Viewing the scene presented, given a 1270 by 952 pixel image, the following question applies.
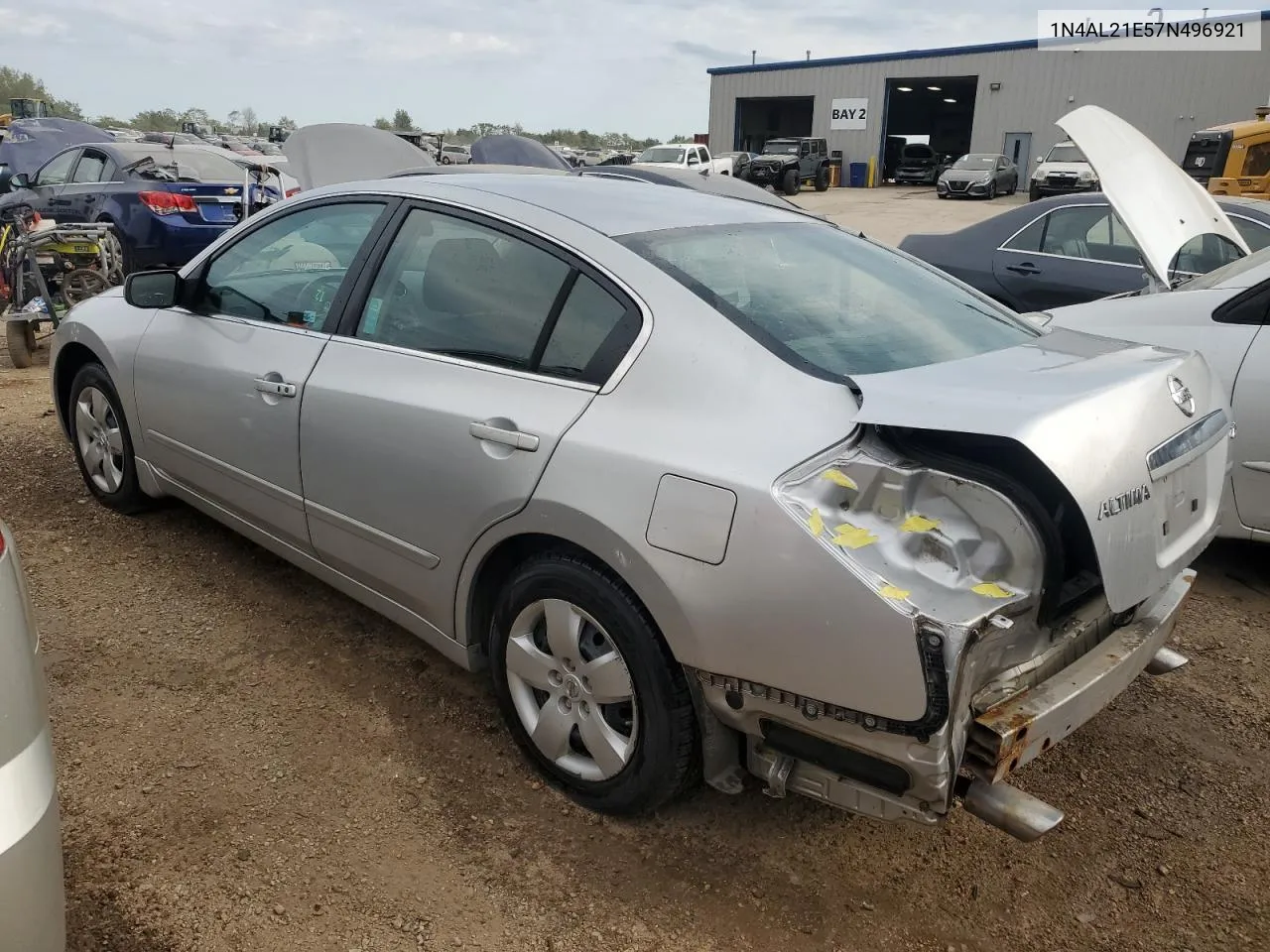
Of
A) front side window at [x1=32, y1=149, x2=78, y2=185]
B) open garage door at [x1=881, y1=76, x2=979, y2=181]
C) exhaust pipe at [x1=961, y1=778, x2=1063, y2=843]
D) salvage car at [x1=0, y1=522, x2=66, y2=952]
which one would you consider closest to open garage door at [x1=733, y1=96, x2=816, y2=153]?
open garage door at [x1=881, y1=76, x2=979, y2=181]

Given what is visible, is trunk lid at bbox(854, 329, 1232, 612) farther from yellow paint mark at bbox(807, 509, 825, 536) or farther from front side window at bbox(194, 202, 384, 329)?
front side window at bbox(194, 202, 384, 329)

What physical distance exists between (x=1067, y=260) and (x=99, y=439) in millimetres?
5677

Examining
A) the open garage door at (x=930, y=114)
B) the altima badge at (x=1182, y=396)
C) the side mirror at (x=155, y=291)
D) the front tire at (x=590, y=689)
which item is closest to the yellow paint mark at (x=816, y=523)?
the front tire at (x=590, y=689)

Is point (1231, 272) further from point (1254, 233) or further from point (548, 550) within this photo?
point (548, 550)

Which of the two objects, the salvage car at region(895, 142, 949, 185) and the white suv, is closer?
the white suv

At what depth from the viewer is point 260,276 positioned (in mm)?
3637

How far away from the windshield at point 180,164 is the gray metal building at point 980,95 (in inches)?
1162

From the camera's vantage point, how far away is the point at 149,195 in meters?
9.74

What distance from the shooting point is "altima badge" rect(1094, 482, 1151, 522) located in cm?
196

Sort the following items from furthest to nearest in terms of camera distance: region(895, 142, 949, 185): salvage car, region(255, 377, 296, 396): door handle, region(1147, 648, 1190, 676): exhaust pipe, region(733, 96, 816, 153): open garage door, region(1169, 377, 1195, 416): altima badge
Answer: region(733, 96, 816, 153): open garage door, region(895, 142, 949, 185): salvage car, region(255, 377, 296, 396): door handle, region(1147, 648, 1190, 676): exhaust pipe, region(1169, 377, 1195, 416): altima badge

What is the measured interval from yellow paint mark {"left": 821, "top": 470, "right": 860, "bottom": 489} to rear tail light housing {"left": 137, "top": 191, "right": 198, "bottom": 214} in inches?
375

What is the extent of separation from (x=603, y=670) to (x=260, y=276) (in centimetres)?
218

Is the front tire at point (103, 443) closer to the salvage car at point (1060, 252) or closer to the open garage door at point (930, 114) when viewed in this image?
the salvage car at point (1060, 252)

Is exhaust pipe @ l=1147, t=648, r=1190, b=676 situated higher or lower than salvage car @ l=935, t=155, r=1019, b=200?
lower
